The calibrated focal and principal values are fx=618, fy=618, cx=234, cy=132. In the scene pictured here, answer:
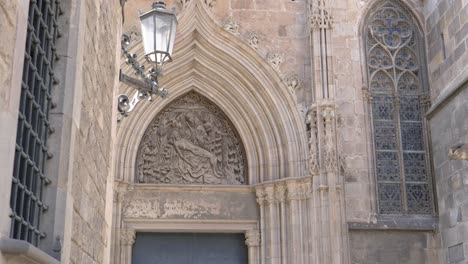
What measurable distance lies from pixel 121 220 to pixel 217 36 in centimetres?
389

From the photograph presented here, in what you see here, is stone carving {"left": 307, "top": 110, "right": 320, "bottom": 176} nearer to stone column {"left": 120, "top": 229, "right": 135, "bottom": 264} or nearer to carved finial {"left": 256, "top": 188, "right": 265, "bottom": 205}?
carved finial {"left": 256, "top": 188, "right": 265, "bottom": 205}

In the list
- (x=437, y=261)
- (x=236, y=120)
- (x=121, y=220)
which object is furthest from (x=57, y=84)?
(x=437, y=261)

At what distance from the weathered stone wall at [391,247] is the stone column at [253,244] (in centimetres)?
172

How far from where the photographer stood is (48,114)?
3.76 metres

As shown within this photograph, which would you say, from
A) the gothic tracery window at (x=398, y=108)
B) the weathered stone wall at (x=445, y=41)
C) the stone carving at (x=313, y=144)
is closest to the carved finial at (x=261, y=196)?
the stone carving at (x=313, y=144)

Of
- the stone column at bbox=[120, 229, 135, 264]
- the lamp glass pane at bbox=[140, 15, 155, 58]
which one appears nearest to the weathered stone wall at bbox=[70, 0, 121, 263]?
the lamp glass pane at bbox=[140, 15, 155, 58]

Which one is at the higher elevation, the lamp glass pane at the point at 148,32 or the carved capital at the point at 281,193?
the lamp glass pane at the point at 148,32

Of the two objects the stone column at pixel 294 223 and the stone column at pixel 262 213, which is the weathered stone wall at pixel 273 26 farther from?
the stone column at pixel 262 213

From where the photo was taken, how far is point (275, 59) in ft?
38.7

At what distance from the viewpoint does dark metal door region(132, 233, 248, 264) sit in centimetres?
1161

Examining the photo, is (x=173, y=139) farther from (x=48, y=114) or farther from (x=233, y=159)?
(x=48, y=114)

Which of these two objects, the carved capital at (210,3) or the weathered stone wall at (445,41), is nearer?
the weathered stone wall at (445,41)

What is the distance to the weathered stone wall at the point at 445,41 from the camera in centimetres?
1095

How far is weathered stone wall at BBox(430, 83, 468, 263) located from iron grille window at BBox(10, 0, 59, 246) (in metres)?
8.03
